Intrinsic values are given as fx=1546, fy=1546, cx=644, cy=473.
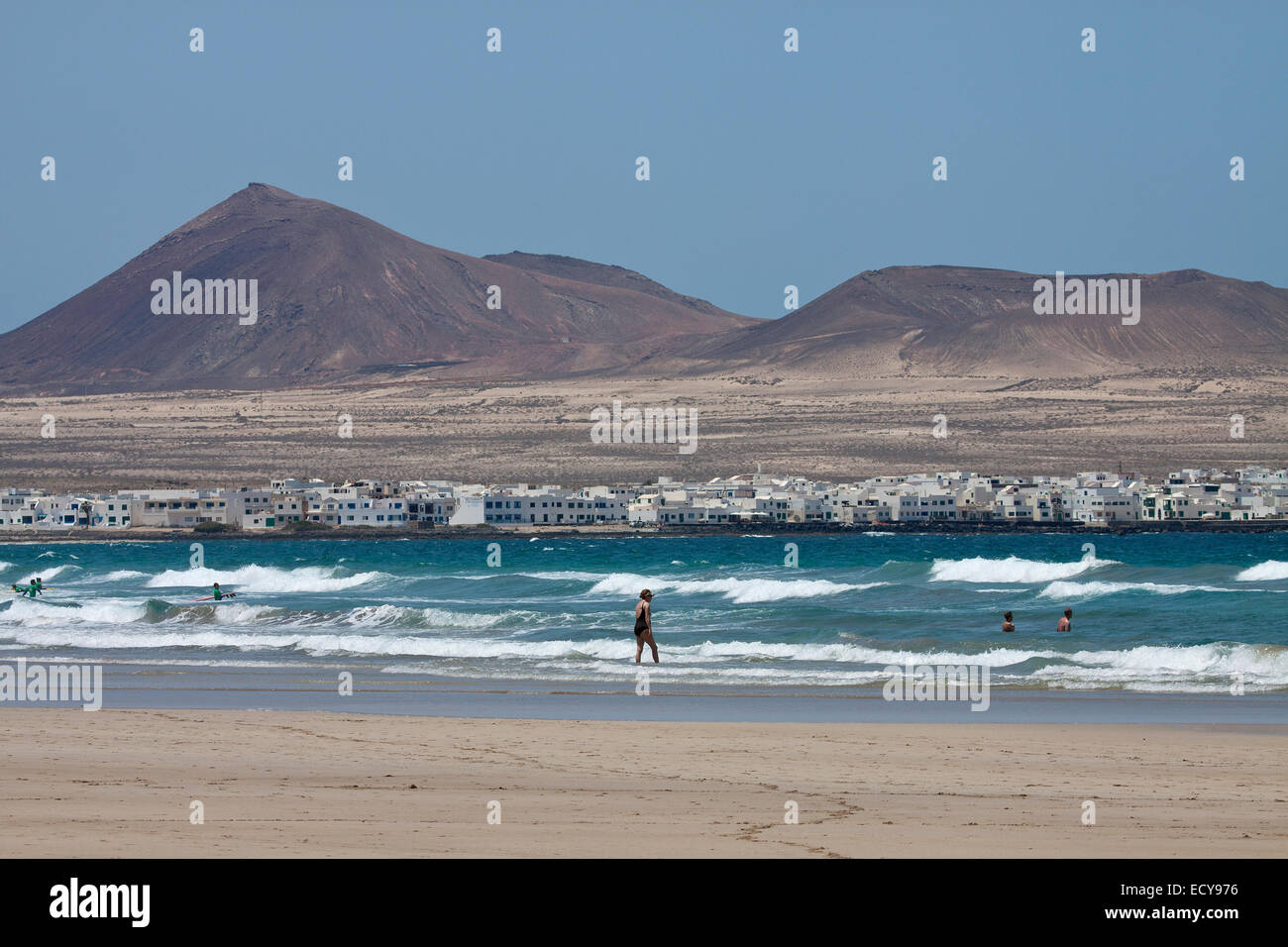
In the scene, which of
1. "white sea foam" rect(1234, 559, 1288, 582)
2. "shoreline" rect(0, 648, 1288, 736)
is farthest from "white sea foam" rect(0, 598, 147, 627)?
"white sea foam" rect(1234, 559, 1288, 582)

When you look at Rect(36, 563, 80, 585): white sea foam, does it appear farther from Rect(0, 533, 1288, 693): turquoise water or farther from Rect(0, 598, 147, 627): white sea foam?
Rect(0, 598, 147, 627): white sea foam

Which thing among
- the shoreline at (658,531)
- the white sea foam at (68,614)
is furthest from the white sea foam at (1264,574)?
the shoreline at (658,531)

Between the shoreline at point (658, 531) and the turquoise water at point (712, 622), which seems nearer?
the turquoise water at point (712, 622)

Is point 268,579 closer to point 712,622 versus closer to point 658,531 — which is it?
point 712,622

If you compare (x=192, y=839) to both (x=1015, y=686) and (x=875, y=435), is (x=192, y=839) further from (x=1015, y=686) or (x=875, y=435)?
(x=875, y=435)

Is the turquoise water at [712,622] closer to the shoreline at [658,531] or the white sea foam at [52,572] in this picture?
the white sea foam at [52,572]
